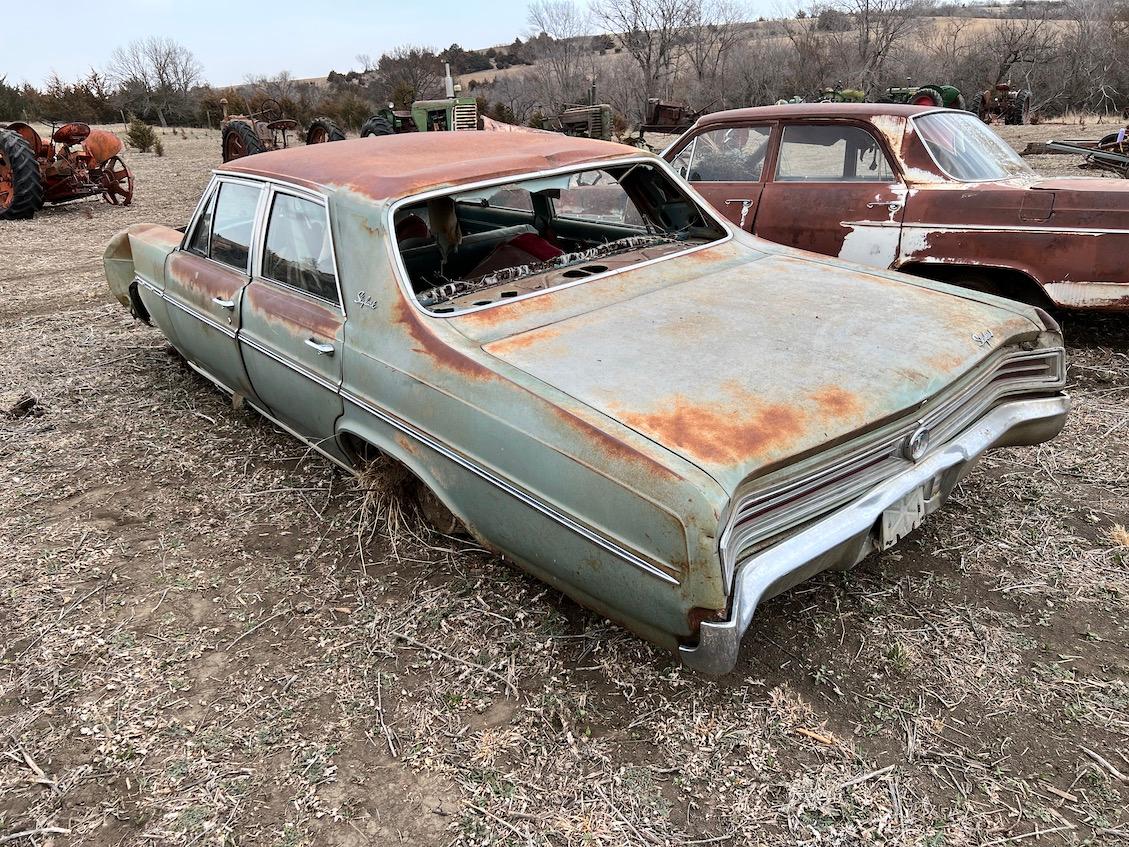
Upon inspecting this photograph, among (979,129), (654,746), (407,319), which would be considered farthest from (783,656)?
(979,129)

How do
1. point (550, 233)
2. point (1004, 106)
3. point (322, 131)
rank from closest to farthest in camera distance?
point (550, 233) < point (322, 131) < point (1004, 106)

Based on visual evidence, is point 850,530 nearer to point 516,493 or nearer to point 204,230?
point 516,493

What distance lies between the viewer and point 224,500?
3.46 m

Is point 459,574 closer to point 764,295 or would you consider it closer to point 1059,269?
point 764,295

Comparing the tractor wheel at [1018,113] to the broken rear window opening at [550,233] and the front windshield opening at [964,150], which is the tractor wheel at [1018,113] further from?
the broken rear window opening at [550,233]

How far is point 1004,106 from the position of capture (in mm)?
17562

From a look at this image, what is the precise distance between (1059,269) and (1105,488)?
142 cm

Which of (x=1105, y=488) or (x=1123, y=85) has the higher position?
(x=1123, y=85)

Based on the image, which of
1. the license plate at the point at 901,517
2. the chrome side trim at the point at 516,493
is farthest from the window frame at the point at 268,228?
the license plate at the point at 901,517

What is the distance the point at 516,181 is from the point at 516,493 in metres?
1.41

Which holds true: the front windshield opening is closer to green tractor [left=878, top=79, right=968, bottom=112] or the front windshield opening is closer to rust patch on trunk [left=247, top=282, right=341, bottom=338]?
rust patch on trunk [left=247, top=282, right=341, bottom=338]

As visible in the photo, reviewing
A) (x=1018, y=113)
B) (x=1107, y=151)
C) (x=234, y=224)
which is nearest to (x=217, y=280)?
(x=234, y=224)

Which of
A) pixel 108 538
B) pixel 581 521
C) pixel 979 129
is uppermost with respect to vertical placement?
pixel 979 129

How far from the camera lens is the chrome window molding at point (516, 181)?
2.64m
